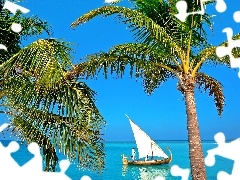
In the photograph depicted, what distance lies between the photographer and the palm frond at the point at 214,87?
35.8ft

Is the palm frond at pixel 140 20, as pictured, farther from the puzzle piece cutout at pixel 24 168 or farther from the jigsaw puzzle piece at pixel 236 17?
the puzzle piece cutout at pixel 24 168

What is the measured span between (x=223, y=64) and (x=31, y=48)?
5541 millimetres

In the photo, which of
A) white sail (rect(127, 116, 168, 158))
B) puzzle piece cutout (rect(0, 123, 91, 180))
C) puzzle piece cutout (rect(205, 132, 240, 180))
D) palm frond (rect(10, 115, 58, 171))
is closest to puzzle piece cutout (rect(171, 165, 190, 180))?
puzzle piece cutout (rect(205, 132, 240, 180))

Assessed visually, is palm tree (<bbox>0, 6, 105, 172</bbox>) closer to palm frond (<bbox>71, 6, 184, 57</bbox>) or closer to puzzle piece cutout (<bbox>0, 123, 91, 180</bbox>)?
puzzle piece cutout (<bbox>0, 123, 91, 180</bbox>)

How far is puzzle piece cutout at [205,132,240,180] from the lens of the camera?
6.58 m

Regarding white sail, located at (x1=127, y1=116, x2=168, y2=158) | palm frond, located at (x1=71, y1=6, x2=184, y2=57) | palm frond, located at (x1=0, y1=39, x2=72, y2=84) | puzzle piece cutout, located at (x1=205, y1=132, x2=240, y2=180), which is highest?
white sail, located at (x1=127, y1=116, x2=168, y2=158)

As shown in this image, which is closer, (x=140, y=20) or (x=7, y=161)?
(x=7, y=161)

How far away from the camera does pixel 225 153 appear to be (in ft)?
23.1

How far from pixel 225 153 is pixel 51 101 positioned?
8.52ft

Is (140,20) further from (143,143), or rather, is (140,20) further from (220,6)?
(143,143)

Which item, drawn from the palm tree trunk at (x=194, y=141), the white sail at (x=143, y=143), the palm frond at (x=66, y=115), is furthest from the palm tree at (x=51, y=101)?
the white sail at (x=143, y=143)

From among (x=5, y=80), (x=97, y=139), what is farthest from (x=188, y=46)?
(x=5, y=80)

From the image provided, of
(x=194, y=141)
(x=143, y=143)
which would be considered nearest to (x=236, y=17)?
(x=194, y=141)

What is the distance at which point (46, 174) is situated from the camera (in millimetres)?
6383
